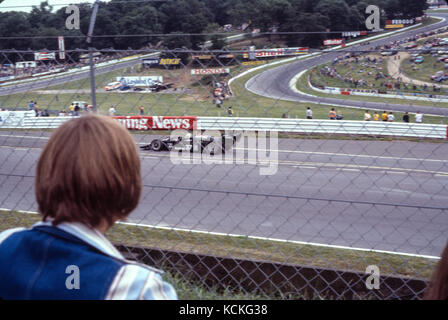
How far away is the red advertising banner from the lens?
9.39 feet

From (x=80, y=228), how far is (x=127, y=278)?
178mm

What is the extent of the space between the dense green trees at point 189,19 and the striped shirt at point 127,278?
3.37 metres

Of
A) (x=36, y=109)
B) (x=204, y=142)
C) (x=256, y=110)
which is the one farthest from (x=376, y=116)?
(x=36, y=109)

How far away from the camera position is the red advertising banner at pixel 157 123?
286cm

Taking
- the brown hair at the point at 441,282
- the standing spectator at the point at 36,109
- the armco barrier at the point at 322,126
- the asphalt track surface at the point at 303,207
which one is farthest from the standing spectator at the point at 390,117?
the standing spectator at the point at 36,109

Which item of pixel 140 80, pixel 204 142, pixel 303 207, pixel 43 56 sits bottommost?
pixel 303 207

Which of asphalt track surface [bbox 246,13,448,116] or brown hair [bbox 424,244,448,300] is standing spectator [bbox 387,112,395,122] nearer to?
asphalt track surface [bbox 246,13,448,116]

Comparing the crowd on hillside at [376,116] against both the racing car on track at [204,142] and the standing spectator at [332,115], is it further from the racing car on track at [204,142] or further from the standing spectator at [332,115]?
the racing car on track at [204,142]

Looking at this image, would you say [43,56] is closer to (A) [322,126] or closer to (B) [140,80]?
(B) [140,80]

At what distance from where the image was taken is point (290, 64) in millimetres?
2846

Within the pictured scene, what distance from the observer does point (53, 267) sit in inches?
37.9

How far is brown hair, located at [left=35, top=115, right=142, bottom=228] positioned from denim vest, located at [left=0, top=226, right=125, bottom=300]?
63mm
